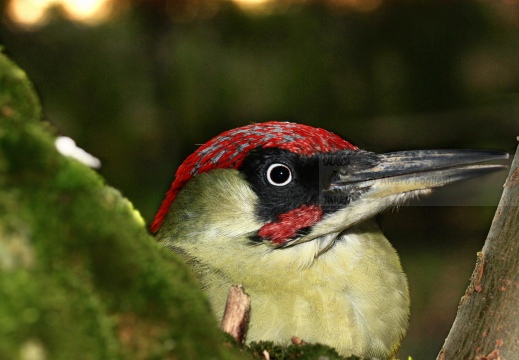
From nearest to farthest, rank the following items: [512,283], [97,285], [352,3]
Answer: [97,285], [512,283], [352,3]

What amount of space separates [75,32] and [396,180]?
396cm

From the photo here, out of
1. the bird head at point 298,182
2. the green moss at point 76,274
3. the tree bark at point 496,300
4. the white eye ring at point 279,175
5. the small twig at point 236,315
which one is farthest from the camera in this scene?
the white eye ring at point 279,175

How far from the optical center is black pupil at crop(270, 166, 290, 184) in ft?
9.71

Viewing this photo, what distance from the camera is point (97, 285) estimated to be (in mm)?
1220

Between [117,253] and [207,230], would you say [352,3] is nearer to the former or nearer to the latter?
[207,230]

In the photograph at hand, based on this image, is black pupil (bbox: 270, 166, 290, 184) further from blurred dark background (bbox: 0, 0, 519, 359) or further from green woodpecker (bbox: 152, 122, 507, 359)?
blurred dark background (bbox: 0, 0, 519, 359)

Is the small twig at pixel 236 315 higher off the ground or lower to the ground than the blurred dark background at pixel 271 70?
lower

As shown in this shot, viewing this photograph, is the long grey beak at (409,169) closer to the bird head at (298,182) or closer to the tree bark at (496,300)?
the bird head at (298,182)

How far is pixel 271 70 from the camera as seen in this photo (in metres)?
6.00

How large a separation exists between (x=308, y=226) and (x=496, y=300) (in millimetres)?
1026

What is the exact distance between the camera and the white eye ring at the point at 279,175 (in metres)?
2.96

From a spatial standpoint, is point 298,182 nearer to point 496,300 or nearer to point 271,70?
point 496,300

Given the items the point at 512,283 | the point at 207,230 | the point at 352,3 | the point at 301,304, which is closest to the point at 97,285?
the point at 512,283

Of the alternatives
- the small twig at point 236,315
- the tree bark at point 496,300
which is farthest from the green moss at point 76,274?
the tree bark at point 496,300
